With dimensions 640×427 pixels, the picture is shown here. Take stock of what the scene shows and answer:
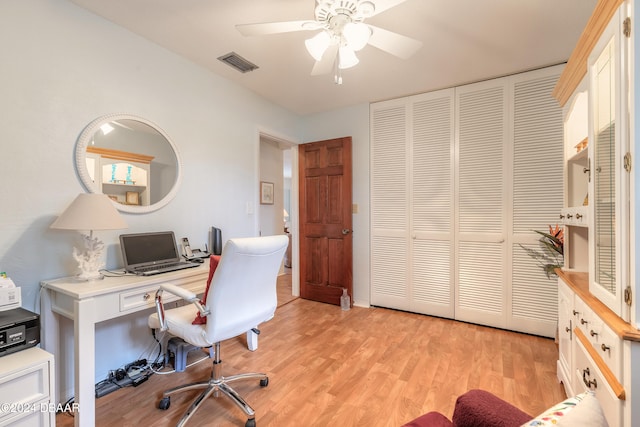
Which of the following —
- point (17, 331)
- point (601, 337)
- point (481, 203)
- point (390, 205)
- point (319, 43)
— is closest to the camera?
point (601, 337)

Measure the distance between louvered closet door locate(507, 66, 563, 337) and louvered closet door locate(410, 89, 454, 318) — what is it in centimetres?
57

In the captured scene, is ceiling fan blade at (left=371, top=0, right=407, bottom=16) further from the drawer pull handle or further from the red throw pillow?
the drawer pull handle

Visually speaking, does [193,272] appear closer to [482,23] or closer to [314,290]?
[314,290]

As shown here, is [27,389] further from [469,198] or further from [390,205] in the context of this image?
[469,198]

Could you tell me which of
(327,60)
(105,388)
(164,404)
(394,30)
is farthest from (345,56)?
(105,388)

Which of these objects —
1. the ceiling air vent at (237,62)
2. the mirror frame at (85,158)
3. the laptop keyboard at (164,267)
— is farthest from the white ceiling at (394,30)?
the laptop keyboard at (164,267)

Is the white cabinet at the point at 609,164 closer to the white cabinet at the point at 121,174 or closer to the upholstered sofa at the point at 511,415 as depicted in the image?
the upholstered sofa at the point at 511,415

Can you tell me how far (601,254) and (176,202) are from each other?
2699 mm

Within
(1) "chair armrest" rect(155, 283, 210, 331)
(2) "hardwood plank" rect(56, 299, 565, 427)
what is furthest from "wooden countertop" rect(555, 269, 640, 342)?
(1) "chair armrest" rect(155, 283, 210, 331)

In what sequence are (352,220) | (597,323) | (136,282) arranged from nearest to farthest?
(597,323) < (136,282) < (352,220)

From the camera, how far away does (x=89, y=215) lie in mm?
1569

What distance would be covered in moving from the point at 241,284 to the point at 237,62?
199 centimetres

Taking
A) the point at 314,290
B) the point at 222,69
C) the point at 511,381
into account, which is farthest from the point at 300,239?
the point at 511,381

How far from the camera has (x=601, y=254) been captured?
1.25 m
